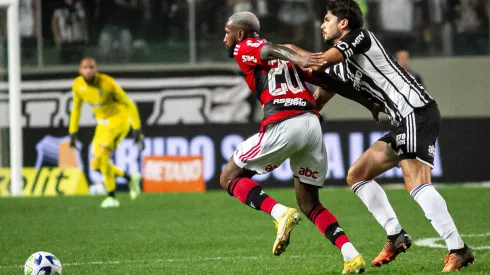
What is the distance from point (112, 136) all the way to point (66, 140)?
3.08m

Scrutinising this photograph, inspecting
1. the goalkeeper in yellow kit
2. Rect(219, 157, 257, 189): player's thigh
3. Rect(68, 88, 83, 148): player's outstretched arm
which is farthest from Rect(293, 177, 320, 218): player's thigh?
Rect(68, 88, 83, 148): player's outstretched arm

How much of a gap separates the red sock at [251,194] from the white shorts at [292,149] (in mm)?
131

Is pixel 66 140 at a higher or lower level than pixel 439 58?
lower

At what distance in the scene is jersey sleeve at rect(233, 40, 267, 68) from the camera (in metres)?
6.88

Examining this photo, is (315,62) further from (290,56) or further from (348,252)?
(348,252)

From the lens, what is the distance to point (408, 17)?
18.5 meters

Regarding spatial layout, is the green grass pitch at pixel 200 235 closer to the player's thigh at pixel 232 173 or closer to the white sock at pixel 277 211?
the white sock at pixel 277 211

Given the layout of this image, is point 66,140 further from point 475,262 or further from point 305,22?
point 475,262

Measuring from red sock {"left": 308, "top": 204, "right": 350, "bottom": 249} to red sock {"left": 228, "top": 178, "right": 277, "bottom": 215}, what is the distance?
38 centimetres

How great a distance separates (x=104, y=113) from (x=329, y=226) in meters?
7.97

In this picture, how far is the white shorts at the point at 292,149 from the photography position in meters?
6.90

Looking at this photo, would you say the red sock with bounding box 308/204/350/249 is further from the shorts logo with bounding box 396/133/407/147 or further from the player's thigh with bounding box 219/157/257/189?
the shorts logo with bounding box 396/133/407/147

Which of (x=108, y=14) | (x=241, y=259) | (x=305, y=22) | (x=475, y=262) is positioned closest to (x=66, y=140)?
(x=108, y=14)

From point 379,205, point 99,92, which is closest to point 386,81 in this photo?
point 379,205
